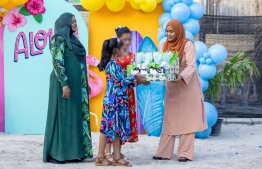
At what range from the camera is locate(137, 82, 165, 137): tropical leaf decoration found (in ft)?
23.1

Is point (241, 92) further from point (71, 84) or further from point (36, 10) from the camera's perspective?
point (71, 84)

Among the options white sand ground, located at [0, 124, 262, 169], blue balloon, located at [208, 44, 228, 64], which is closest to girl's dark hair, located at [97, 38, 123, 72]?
white sand ground, located at [0, 124, 262, 169]

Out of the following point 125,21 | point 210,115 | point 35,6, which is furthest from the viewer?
point 125,21

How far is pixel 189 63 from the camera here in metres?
5.36

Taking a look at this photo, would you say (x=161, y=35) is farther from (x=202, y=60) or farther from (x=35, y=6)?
(x=35, y=6)

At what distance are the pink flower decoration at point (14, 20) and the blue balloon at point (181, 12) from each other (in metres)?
2.50

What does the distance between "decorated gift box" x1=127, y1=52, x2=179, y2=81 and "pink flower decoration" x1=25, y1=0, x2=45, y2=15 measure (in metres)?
3.00

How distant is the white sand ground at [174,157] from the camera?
16.9 feet

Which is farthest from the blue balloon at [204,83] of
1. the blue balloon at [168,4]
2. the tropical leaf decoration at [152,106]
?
the blue balloon at [168,4]

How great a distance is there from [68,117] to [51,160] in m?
0.56

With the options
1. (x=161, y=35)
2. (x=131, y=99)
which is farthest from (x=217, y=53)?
(x=131, y=99)

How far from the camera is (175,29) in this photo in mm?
5336

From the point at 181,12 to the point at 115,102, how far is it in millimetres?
2437

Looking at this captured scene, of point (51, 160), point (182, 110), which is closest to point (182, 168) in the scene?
point (182, 110)
